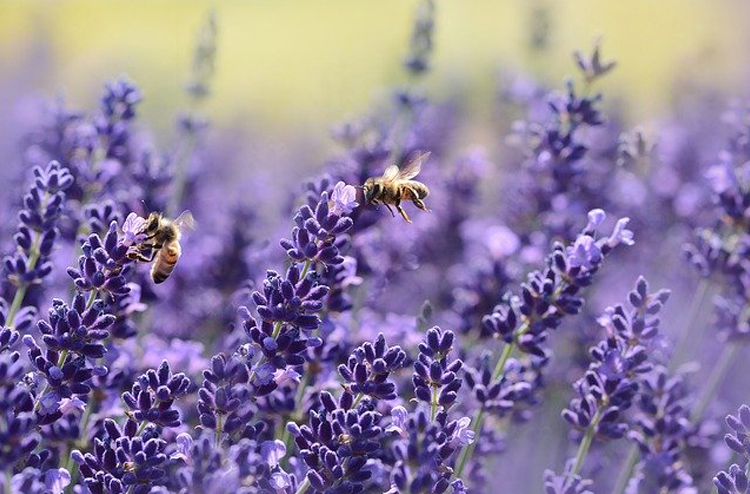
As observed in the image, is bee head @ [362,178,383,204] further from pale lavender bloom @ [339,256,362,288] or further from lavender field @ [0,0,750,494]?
pale lavender bloom @ [339,256,362,288]

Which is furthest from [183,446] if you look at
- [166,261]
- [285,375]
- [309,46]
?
[309,46]

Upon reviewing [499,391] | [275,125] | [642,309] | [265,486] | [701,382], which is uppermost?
[275,125]

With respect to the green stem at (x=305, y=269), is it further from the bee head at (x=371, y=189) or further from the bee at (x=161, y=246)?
the bee head at (x=371, y=189)

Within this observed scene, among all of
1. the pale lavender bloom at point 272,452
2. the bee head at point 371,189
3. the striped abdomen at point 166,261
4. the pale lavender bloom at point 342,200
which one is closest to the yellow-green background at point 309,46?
the bee head at point 371,189

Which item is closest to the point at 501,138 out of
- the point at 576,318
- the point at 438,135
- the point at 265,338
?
the point at 438,135

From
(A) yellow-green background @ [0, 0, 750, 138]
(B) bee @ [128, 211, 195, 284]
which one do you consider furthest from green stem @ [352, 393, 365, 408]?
(A) yellow-green background @ [0, 0, 750, 138]

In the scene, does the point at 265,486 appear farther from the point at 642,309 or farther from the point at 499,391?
the point at 642,309
